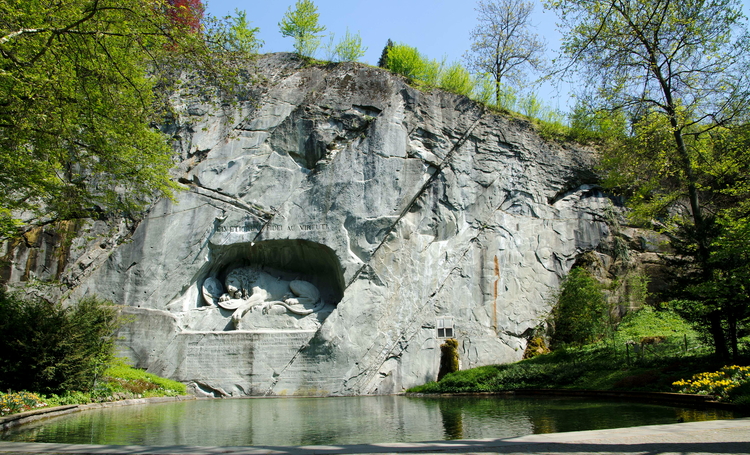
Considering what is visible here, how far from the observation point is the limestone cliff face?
1584 cm

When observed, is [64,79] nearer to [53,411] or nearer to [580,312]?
[53,411]

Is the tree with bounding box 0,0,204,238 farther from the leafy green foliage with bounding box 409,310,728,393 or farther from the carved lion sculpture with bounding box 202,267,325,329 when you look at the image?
the leafy green foliage with bounding box 409,310,728,393

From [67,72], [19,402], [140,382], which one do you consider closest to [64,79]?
[67,72]

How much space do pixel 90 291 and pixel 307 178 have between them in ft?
26.1

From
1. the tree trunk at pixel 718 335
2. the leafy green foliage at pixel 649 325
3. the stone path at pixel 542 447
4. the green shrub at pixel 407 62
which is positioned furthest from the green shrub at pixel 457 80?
the stone path at pixel 542 447

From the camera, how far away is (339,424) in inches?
287

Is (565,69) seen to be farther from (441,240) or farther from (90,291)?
(90,291)

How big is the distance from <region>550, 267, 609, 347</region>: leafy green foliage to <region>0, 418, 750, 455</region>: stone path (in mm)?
11763

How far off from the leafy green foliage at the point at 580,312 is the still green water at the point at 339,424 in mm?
6713

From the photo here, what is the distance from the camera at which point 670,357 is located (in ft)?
38.5

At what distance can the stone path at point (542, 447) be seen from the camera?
374 cm

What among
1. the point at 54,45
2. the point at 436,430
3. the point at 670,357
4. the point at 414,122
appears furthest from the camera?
the point at 414,122

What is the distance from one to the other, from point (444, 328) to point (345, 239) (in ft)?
14.5

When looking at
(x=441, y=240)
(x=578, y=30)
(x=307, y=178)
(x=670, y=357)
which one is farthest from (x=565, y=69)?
(x=307, y=178)
